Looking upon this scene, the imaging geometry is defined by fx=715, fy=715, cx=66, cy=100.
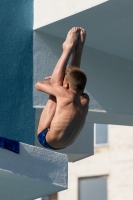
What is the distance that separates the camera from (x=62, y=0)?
10.8 m

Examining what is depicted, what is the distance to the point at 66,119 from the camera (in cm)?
870

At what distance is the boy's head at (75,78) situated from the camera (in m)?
8.42

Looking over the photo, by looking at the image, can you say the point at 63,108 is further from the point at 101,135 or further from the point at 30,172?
the point at 101,135

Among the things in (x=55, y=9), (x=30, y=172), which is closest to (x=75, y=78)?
(x=30, y=172)

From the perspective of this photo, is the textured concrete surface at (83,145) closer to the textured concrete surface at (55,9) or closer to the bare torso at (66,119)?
the textured concrete surface at (55,9)

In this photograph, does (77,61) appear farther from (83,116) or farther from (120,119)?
(120,119)

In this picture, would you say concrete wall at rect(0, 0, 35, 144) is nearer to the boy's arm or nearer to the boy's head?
the boy's arm

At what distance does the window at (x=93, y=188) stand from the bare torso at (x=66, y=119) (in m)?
17.2

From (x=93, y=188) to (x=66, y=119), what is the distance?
1784 centimetres

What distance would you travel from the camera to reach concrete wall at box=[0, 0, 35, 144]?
10484mm

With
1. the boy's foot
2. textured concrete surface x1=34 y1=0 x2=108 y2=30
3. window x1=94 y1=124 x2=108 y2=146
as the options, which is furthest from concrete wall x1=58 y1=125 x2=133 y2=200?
the boy's foot

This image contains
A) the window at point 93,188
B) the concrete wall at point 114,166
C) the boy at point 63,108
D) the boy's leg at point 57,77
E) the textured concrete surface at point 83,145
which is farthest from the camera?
the window at point 93,188

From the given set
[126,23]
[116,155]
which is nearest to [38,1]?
[126,23]

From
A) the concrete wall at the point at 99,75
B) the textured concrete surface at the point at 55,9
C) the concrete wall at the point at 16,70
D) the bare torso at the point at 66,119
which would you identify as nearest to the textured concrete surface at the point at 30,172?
the concrete wall at the point at 16,70
